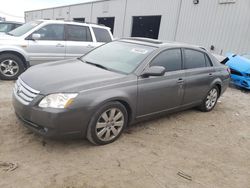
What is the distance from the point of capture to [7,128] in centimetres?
356

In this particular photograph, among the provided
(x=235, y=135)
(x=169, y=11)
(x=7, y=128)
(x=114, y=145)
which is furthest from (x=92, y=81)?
(x=169, y=11)

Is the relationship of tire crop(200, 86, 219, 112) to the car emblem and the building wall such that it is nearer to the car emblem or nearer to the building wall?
the car emblem

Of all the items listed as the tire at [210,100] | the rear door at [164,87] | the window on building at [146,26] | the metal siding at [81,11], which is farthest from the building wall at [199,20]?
the rear door at [164,87]

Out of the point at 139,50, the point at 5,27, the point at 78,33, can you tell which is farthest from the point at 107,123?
the point at 5,27

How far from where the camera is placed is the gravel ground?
267cm

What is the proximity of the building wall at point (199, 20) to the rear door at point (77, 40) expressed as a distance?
7850mm

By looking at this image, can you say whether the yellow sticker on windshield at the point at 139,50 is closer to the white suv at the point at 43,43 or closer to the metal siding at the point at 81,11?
the white suv at the point at 43,43

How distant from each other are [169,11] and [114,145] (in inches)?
527

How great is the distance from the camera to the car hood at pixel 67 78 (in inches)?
119

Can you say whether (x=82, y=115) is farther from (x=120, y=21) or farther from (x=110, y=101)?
(x=120, y=21)

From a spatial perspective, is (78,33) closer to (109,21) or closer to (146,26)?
(146,26)

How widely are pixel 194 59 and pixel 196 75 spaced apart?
0.36 m

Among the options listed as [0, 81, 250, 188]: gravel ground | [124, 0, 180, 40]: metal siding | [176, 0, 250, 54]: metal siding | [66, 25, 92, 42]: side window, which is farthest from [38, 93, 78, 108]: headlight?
[124, 0, 180, 40]: metal siding

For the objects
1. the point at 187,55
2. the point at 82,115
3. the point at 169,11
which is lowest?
the point at 82,115
